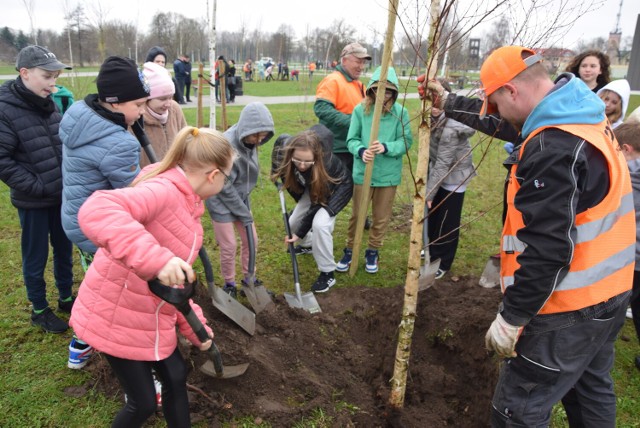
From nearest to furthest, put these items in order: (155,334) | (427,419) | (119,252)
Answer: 1. (119,252)
2. (155,334)
3. (427,419)

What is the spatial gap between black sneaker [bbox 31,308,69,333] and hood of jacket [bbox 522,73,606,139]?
137 inches

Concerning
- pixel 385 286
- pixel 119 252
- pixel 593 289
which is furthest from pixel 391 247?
pixel 119 252

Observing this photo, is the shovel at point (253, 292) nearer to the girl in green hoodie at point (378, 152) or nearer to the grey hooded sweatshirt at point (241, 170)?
the grey hooded sweatshirt at point (241, 170)

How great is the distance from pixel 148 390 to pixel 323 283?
236cm

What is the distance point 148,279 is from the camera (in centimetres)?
166

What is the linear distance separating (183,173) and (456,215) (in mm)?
3185

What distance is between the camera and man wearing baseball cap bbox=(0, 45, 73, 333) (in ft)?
9.59

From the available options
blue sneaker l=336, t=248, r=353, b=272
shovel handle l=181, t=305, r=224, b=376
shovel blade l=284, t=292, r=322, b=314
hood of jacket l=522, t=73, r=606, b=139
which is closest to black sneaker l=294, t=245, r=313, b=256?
blue sneaker l=336, t=248, r=353, b=272

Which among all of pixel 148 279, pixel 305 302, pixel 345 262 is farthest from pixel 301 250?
pixel 148 279

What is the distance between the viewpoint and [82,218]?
5.33ft

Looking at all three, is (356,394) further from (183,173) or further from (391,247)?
(391,247)

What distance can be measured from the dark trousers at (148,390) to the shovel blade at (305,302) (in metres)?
1.66

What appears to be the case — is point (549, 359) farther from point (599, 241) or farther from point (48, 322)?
point (48, 322)

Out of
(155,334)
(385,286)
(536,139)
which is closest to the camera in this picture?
(536,139)
